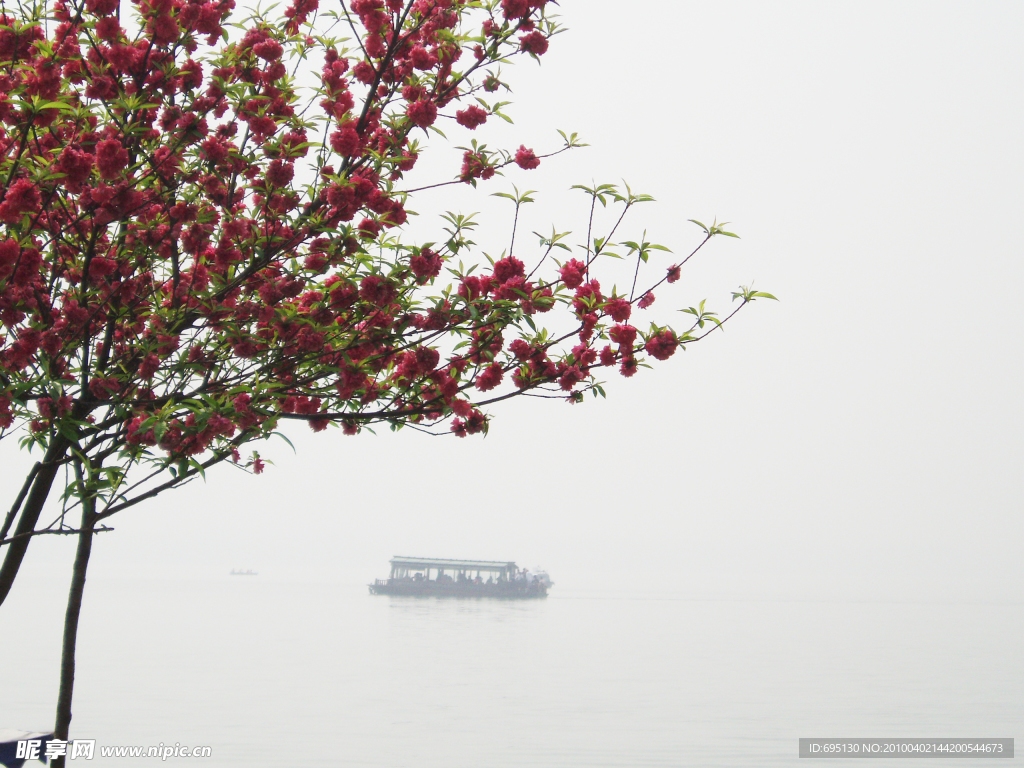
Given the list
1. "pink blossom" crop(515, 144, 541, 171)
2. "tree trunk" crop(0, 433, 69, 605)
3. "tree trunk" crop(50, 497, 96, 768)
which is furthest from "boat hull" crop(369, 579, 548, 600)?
"pink blossom" crop(515, 144, 541, 171)

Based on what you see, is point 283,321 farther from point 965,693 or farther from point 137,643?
point 137,643

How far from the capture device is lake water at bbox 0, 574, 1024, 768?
2723cm

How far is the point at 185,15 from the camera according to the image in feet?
13.8

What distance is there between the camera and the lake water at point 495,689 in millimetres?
27234

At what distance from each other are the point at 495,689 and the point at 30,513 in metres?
36.2

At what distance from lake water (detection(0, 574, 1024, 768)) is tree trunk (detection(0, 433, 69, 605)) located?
2156 cm

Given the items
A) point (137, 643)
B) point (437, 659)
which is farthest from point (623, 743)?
point (137, 643)

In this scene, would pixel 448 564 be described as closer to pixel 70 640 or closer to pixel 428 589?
pixel 428 589

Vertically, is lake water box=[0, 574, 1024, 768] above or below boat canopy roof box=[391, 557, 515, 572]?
below

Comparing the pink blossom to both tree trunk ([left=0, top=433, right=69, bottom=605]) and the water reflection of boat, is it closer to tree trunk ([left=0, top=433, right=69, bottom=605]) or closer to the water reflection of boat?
tree trunk ([left=0, top=433, right=69, bottom=605])

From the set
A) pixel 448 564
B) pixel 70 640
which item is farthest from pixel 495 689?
pixel 70 640

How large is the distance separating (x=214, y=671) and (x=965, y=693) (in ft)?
120

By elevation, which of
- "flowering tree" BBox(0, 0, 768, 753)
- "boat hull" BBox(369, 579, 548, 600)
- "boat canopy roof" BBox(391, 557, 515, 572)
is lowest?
"boat hull" BBox(369, 579, 548, 600)

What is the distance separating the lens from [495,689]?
126ft
